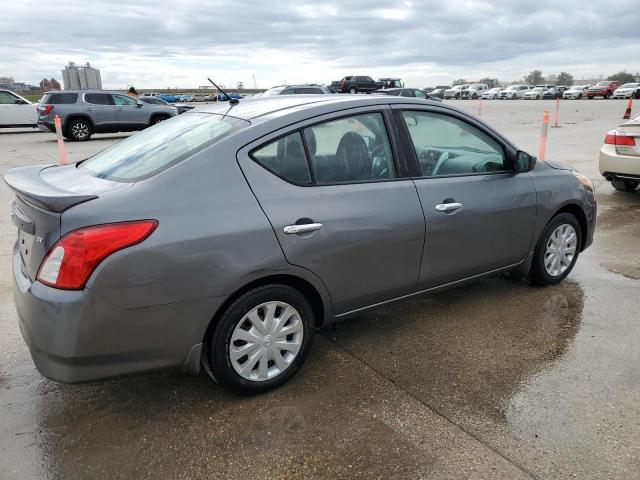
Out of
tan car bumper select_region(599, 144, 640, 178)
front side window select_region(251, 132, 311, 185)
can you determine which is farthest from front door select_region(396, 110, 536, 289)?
tan car bumper select_region(599, 144, 640, 178)

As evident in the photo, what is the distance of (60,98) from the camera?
17.0m

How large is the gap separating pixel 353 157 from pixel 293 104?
507 mm

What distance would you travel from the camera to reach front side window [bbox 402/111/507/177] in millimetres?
3525

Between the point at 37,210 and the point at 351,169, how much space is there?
1.71m

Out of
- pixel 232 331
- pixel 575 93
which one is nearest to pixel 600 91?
pixel 575 93

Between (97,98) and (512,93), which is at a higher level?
(97,98)

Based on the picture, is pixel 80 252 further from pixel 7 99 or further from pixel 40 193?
pixel 7 99

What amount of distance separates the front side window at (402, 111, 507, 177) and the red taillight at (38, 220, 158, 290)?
1.99 metres

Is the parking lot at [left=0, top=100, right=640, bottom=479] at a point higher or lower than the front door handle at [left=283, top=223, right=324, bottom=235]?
lower

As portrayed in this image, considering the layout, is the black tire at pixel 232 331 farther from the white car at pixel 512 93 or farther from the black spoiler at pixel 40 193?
the white car at pixel 512 93

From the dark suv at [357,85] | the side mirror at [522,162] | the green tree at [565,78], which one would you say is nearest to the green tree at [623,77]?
the green tree at [565,78]

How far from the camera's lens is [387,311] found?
4.12m

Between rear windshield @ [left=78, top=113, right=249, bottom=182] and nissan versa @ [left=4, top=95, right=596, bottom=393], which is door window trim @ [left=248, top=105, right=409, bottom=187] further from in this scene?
rear windshield @ [left=78, top=113, right=249, bottom=182]

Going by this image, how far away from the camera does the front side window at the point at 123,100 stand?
59.1ft
